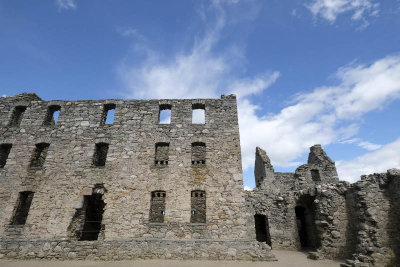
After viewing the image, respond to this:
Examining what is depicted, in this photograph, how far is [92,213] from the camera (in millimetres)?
12688

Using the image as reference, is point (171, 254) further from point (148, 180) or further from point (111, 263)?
point (148, 180)

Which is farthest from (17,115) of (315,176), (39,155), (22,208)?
(315,176)

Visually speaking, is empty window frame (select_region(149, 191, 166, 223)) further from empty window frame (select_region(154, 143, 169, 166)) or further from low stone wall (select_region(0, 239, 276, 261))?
empty window frame (select_region(154, 143, 169, 166))

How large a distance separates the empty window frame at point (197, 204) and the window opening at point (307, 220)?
22.1 ft

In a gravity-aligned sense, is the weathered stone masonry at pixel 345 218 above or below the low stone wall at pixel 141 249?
above

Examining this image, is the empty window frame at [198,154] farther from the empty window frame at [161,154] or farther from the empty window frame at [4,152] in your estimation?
the empty window frame at [4,152]

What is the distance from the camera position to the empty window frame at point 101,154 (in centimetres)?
1274

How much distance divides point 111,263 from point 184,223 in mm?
3574

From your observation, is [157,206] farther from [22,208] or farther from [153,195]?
[22,208]

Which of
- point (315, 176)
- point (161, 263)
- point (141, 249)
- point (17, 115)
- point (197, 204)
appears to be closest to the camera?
point (161, 263)

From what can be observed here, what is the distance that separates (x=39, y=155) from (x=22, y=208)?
3061 millimetres

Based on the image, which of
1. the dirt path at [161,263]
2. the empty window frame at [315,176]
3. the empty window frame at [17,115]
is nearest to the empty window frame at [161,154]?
the dirt path at [161,263]

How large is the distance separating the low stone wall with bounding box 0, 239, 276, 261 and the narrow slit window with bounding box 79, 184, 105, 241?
87 centimetres

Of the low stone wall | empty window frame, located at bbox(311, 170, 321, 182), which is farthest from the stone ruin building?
empty window frame, located at bbox(311, 170, 321, 182)
